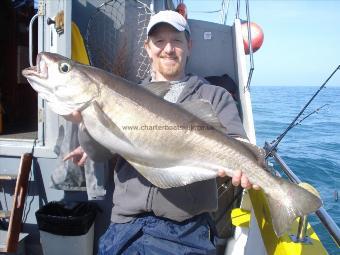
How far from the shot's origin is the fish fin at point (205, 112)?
2.20 meters

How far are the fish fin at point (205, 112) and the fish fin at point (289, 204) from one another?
0.50 metres

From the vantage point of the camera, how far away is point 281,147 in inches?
515

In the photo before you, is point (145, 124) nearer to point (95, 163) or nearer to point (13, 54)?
point (95, 163)

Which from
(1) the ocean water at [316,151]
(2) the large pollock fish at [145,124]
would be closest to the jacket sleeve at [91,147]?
(2) the large pollock fish at [145,124]

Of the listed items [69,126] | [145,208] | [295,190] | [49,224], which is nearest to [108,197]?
[49,224]

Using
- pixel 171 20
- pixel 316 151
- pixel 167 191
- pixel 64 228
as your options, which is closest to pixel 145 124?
pixel 167 191

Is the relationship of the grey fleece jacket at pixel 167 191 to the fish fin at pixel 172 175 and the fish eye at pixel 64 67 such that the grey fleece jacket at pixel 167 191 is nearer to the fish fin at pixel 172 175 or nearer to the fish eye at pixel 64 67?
the fish fin at pixel 172 175

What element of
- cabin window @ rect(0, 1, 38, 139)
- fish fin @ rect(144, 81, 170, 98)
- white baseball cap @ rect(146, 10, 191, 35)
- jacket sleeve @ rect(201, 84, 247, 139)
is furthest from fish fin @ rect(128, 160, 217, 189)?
cabin window @ rect(0, 1, 38, 139)

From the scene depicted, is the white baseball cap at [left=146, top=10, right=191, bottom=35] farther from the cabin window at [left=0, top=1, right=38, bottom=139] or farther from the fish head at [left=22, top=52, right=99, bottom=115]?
the cabin window at [left=0, top=1, right=38, bottom=139]

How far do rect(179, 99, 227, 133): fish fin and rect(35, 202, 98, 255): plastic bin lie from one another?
206cm

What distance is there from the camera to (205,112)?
2.20 m

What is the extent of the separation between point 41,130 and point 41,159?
1.12ft

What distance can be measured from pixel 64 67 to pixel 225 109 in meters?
1.12

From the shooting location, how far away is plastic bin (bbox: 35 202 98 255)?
11.8 ft
